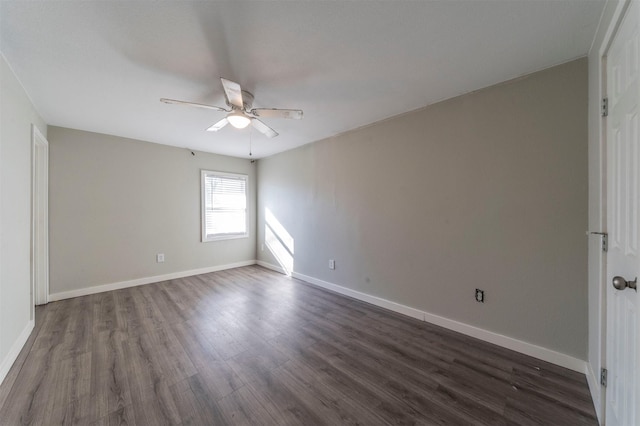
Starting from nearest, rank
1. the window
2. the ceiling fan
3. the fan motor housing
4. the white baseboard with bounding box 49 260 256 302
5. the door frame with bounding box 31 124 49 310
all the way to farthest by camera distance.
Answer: the ceiling fan → the fan motor housing → the door frame with bounding box 31 124 49 310 → the white baseboard with bounding box 49 260 256 302 → the window

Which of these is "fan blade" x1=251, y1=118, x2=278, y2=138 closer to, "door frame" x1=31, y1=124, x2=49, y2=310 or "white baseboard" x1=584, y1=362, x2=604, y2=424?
"door frame" x1=31, y1=124, x2=49, y2=310

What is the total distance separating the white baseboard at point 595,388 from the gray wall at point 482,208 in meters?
0.12

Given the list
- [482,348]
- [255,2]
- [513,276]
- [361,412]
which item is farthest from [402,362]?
[255,2]

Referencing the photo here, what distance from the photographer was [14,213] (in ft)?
6.45

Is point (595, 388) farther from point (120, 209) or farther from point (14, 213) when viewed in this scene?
point (120, 209)


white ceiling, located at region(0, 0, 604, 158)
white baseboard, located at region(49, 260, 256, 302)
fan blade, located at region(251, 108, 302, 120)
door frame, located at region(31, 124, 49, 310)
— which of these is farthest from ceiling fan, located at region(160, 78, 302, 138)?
A: white baseboard, located at region(49, 260, 256, 302)

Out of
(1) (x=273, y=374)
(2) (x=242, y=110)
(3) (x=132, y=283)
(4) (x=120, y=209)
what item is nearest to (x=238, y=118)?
(2) (x=242, y=110)

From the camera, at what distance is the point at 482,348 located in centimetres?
206

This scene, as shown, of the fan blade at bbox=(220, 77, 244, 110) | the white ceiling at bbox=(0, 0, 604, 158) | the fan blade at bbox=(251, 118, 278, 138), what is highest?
the white ceiling at bbox=(0, 0, 604, 158)

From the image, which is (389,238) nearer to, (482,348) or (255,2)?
(482,348)

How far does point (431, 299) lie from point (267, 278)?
9.03 ft

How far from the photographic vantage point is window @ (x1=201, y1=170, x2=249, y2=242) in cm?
457

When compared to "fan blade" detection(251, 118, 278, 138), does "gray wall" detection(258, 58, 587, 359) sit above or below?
below

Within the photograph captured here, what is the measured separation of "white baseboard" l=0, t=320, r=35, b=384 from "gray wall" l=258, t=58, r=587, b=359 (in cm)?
315
